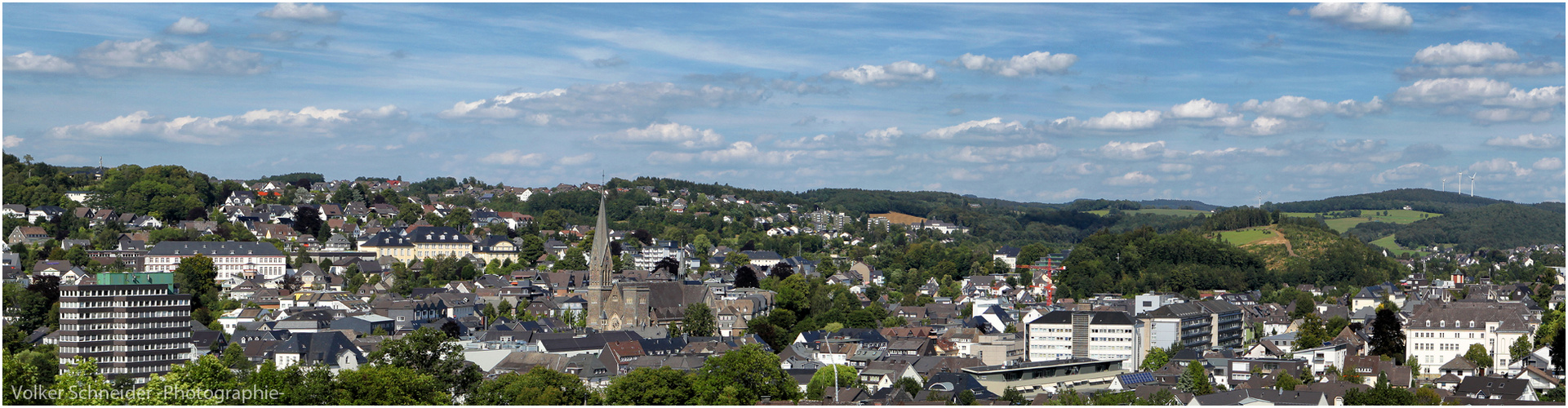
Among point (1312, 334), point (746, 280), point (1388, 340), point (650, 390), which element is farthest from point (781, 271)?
point (650, 390)

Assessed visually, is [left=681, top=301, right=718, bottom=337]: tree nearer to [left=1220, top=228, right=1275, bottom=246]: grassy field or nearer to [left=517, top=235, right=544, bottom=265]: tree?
[left=517, top=235, right=544, bottom=265]: tree

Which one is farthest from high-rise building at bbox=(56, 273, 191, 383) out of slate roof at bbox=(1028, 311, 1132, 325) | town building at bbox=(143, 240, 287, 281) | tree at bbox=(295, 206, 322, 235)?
tree at bbox=(295, 206, 322, 235)

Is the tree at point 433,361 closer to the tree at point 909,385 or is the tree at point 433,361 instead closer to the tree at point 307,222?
the tree at point 909,385

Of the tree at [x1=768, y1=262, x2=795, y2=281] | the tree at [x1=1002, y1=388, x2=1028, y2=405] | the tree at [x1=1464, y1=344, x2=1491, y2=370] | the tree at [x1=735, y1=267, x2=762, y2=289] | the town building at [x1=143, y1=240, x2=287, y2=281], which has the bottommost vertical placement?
the tree at [x1=1002, y1=388, x2=1028, y2=405]

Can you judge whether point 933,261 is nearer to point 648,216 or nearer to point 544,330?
point 648,216

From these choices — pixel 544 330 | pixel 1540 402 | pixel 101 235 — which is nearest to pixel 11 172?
pixel 101 235
